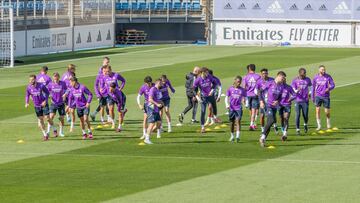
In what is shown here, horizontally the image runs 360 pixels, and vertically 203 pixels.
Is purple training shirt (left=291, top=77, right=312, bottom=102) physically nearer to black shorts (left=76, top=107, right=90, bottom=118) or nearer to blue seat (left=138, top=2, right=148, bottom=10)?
black shorts (left=76, top=107, right=90, bottom=118)

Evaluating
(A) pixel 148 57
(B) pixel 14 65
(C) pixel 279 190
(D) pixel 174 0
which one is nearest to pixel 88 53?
(A) pixel 148 57

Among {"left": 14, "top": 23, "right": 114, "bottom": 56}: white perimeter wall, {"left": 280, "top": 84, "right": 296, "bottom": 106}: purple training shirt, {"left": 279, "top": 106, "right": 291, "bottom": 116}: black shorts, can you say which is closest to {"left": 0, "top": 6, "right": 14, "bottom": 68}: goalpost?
{"left": 14, "top": 23, "right": 114, "bottom": 56}: white perimeter wall

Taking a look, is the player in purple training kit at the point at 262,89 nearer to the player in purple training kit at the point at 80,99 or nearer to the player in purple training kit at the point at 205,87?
the player in purple training kit at the point at 205,87

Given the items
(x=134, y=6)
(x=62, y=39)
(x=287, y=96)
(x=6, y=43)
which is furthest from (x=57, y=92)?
(x=134, y=6)

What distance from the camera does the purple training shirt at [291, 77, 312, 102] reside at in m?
36.4

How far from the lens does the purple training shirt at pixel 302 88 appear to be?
120ft

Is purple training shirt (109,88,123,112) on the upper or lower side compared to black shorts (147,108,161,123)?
upper

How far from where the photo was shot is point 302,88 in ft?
120

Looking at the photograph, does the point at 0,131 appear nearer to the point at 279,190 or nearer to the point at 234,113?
the point at 234,113

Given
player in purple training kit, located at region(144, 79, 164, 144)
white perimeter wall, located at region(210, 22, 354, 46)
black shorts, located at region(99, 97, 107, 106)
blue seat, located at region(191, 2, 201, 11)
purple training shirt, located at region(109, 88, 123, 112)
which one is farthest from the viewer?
blue seat, located at region(191, 2, 201, 11)

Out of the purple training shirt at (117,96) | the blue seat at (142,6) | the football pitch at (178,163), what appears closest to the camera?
the football pitch at (178,163)

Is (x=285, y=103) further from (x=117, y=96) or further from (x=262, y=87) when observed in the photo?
(x=117, y=96)

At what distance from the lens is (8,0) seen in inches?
2923

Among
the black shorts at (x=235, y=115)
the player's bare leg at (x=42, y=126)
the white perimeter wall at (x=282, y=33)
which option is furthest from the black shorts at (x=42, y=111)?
the white perimeter wall at (x=282, y=33)
